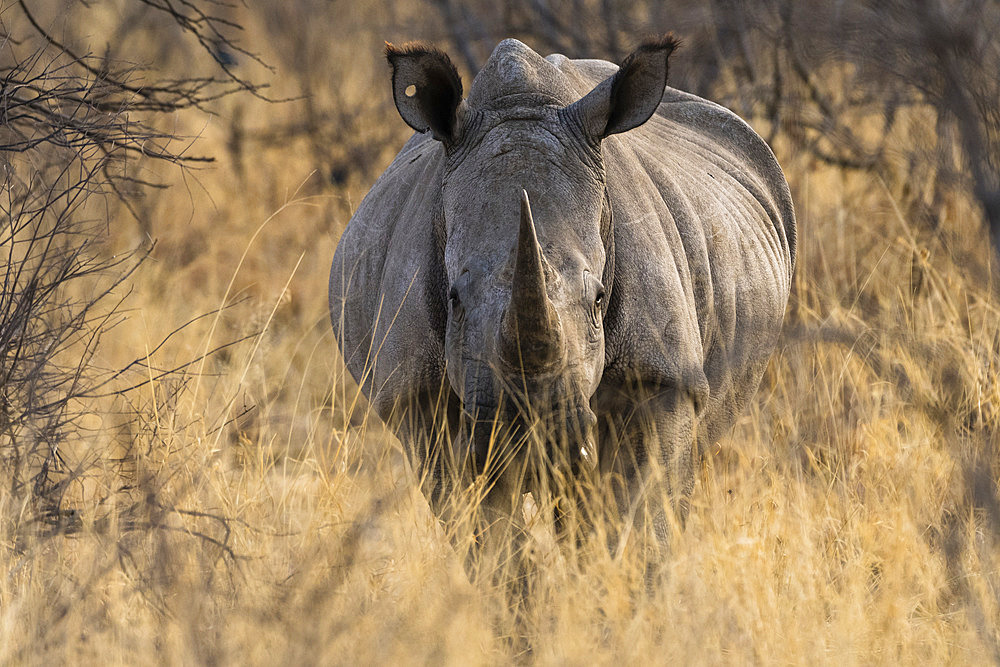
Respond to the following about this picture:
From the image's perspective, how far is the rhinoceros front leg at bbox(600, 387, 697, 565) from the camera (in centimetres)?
348

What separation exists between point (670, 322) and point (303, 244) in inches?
217

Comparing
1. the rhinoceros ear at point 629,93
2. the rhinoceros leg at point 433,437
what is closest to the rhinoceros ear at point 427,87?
the rhinoceros ear at point 629,93

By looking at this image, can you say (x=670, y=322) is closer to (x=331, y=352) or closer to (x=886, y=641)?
(x=886, y=641)

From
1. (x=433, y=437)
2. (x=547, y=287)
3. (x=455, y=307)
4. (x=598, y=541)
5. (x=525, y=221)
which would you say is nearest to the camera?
(x=525, y=221)

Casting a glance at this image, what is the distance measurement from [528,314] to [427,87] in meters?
0.96

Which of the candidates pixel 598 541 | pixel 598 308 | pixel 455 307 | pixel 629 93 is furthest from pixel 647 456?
pixel 629 93

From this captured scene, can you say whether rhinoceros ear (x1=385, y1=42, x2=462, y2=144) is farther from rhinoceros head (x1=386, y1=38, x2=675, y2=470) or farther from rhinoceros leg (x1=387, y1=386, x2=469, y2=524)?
rhinoceros leg (x1=387, y1=386, x2=469, y2=524)

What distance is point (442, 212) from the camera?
3545mm

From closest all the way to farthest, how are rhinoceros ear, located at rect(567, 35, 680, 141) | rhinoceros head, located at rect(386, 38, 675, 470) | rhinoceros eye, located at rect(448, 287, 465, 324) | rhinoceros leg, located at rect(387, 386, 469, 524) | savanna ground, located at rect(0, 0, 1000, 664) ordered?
savanna ground, located at rect(0, 0, 1000, 664)
rhinoceros head, located at rect(386, 38, 675, 470)
rhinoceros eye, located at rect(448, 287, 465, 324)
rhinoceros ear, located at rect(567, 35, 680, 141)
rhinoceros leg, located at rect(387, 386, 469, 524)

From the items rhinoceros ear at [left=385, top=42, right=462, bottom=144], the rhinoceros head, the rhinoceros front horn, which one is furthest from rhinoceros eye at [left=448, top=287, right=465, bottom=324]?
rhinoceros ear at [left=385, top=42, right=462, bottom=144]

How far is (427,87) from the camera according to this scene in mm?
3486

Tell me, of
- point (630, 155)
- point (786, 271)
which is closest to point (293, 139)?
point (786, 271)

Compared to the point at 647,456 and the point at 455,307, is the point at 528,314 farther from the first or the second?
the point at 647,456

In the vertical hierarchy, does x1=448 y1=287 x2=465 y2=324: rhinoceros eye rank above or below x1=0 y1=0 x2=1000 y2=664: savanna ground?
above
